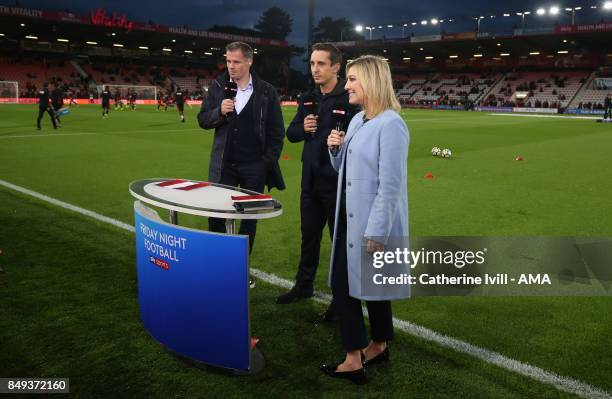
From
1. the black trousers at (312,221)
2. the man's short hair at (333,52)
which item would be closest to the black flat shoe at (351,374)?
the black trousers at (312,221)

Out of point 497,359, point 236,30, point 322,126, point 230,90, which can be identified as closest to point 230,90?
point 230,90

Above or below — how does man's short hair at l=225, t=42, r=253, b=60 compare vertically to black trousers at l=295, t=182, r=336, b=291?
above

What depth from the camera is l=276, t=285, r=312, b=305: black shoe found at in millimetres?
4637

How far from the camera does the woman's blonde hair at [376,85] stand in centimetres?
309

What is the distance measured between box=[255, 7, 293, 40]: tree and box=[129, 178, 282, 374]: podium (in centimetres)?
11871

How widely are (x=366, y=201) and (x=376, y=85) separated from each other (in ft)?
2.19

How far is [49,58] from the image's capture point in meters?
60.2

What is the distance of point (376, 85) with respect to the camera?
3.10 metres

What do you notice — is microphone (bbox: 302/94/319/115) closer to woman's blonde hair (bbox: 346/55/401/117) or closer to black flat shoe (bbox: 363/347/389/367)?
woman's blonde hair (bbox: 346/55/401/117)

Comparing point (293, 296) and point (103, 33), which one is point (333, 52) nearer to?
point (293, 296)

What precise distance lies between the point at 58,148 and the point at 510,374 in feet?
46.1

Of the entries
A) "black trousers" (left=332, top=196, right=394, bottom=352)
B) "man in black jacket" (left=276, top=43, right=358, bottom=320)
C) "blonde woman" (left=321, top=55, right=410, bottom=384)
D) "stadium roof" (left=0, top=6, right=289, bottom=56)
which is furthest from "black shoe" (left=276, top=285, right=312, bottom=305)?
"stadium roof" (left=0, top=6, right=289, bottom=56)

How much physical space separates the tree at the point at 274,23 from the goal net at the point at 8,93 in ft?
259

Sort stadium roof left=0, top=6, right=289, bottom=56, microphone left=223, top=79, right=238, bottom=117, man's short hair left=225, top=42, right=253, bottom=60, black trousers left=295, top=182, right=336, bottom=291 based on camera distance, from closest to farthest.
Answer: black trousers left=295, top=182, right=336, bottom=291 < microphone left=223, top=79, right=238, bottom=117 < man's short hair left=225, top=42, right=253, bottom=60 < stadium roof left=0, top=6, right=289, bottom=56
